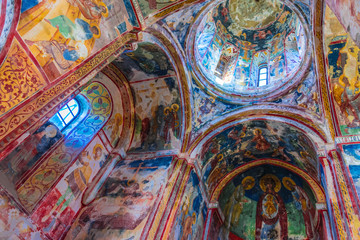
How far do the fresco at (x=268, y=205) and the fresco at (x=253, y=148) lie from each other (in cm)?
77

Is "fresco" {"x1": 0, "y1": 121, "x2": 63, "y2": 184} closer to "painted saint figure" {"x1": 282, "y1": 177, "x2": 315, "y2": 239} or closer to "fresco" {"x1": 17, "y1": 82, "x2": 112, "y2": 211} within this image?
"fresco" {"x1": 17, "y1": 82, "x2": 112, "y2": 211}

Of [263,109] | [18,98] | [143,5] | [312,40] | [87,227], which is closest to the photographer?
[18,98]

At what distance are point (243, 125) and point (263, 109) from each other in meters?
0.94

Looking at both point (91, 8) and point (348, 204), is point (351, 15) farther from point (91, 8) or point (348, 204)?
point (91, 8)

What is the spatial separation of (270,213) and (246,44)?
757 centimetres

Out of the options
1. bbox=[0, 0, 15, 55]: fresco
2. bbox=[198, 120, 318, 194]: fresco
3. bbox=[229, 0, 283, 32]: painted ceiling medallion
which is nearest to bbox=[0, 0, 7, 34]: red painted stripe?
bbox=[0, 0, 15, 55]: fresco

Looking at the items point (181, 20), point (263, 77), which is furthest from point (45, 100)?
point (263, 77)

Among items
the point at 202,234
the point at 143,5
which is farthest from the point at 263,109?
the point at 143,5

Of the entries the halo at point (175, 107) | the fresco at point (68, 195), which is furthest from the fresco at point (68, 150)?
the halo at point (175, 107)

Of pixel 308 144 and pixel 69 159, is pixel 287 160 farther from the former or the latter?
pixel 69 159

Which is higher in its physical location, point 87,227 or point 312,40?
point 312,40

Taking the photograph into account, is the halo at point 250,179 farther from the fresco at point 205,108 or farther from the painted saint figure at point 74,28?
the painted saint figure at point 74,28

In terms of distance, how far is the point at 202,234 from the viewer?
1027 centimetres

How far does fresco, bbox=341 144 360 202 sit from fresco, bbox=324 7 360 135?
54 cm
